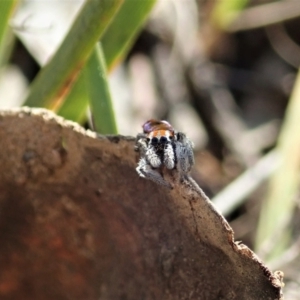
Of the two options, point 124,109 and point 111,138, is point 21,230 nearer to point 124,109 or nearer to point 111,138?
point 111,138

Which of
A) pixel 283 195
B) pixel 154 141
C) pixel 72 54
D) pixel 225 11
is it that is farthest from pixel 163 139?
pixel 225 11

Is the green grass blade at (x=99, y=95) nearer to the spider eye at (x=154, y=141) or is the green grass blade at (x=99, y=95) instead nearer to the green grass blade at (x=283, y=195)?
the spider eye at (x=154, y=141)

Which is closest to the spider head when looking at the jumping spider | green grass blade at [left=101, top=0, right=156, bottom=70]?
the jumping spider

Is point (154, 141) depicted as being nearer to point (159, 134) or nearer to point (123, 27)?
point (159, 134)

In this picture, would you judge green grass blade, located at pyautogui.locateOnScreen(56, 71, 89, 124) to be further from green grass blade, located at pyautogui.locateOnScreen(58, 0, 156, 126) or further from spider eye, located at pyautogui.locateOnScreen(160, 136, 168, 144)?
spider eye, located at pyautogui.locateOnScreen(160, 136, 168, 144)

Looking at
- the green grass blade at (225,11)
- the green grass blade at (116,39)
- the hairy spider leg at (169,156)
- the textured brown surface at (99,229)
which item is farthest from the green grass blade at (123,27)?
the green grass blade at (225,11)

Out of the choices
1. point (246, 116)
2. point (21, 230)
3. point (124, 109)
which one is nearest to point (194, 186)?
point (21, 230)
